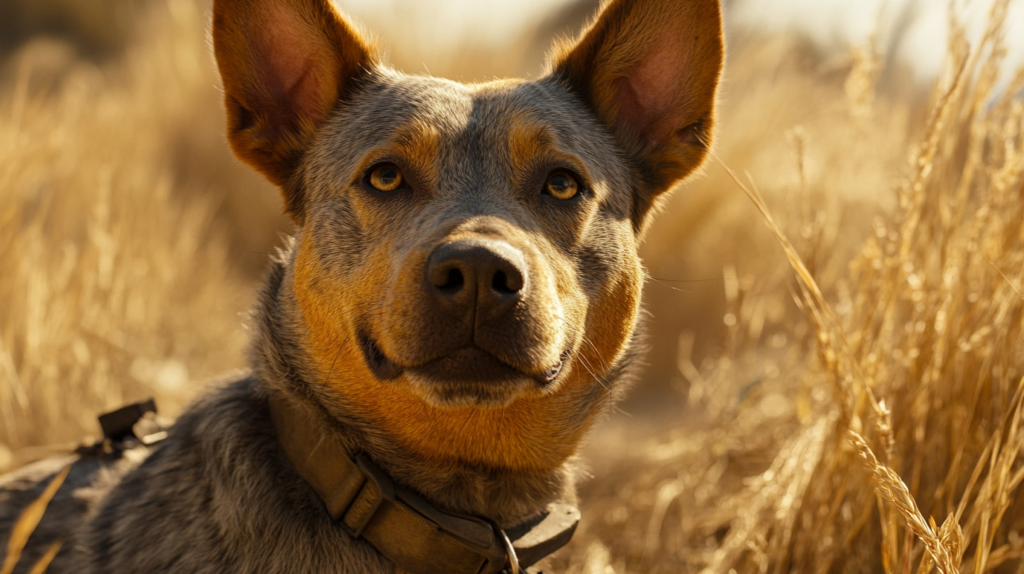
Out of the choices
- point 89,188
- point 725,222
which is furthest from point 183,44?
point 725,222

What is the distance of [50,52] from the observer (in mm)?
14797

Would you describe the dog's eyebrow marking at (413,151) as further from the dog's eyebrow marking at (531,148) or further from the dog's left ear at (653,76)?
the dog's left ear at (653,76)

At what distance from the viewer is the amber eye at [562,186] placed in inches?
98.9

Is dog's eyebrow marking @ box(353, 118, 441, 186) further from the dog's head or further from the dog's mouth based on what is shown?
the dog's mouth

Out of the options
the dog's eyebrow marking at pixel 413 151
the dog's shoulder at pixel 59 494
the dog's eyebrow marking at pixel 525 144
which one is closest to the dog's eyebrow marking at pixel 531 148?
the dog's eyebrow marking at pixel 525 144

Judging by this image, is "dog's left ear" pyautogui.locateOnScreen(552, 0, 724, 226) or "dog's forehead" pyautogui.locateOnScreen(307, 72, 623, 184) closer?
"dog's forehead" pyautogui.locateOnScreen(307, 72, 623, 184)

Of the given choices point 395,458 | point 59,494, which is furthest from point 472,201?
point 59,494

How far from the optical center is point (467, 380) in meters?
1.96

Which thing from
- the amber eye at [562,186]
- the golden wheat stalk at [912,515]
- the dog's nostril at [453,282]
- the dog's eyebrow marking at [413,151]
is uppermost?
the dog's eyebrow marking at [413,151]

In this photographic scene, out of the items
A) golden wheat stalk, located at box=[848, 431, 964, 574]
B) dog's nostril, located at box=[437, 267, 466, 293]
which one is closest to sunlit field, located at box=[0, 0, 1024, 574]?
golden wheat stalk, located at box=[848, 431, 964, 574]

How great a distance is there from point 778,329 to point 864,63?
4.08 m

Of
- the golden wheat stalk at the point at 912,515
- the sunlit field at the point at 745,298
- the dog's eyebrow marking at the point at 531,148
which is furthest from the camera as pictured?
the sunlit field at the point at 745,298

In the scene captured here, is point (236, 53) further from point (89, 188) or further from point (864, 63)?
point (89, 188)

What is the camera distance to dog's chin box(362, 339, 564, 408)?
6.42 ft
